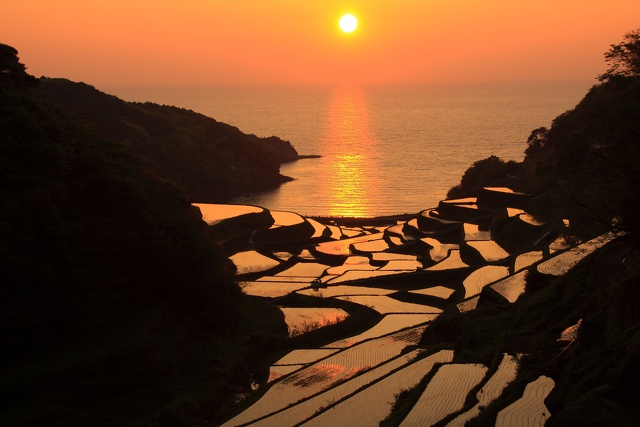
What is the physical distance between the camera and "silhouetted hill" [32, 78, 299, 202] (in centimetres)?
8450

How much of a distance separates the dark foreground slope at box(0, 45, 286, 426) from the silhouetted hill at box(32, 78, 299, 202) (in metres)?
53.8

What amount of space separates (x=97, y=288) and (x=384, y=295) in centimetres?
1492

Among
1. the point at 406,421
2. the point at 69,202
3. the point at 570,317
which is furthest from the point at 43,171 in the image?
the point at 570,317

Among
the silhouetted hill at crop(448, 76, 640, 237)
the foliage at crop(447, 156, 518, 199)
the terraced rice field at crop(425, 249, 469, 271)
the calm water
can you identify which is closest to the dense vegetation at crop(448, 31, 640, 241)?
the silhouetted hill at crop(448, 76, 640, 237)

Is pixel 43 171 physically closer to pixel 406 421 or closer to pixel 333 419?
pixel 333 419

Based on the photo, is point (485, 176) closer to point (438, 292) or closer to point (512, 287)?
point (438, 292)

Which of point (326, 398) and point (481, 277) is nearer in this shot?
point (326, 398)

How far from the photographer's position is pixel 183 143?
89.8 meters

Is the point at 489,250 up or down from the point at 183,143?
down

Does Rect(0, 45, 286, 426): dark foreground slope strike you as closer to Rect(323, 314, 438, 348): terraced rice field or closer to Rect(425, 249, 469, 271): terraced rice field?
Rect(323, 314, 438, 348): terraced rice field

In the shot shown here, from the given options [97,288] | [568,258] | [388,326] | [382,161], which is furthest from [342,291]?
[382,161]

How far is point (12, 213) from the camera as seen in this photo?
1923 centimetres

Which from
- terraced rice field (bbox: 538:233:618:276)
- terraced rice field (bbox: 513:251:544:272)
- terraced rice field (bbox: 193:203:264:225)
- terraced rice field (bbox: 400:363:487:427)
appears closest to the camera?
terraced rice field (bbox: 400:363:487:427)

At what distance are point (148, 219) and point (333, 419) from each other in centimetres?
1074
